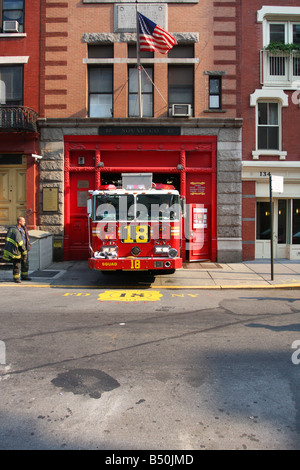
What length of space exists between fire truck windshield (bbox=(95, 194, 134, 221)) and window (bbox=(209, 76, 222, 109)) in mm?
7097

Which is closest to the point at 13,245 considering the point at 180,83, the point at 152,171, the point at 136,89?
the point at 152,171

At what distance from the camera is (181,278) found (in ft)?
37.4

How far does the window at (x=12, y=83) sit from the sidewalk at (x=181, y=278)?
6988 millimetres

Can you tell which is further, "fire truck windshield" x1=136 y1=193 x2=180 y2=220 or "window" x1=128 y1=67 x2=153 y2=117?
"window" x1=128 y1=67 x2=153 y2=117

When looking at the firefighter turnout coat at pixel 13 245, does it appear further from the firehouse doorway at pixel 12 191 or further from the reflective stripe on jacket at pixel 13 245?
the firehouse doorway at pixel 12 191

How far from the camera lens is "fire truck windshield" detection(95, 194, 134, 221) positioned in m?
9.84

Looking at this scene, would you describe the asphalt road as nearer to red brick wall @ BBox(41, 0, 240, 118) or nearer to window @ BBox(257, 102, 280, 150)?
window @ BBox(257, 102, 280, 150)

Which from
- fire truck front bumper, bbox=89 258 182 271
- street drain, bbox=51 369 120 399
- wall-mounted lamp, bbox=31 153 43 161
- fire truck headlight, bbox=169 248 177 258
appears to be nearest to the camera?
street drain, bbox=51 369 120 399

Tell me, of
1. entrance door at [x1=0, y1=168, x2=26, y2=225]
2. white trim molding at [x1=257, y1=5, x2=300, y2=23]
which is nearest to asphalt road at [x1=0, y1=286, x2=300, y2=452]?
entrance door at [x1=0, y1=168, x2=26, y2=225]

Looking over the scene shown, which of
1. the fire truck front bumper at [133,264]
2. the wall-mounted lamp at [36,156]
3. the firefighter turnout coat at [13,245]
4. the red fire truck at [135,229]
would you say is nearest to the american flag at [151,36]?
the wall-mounted lamp at [36,156]

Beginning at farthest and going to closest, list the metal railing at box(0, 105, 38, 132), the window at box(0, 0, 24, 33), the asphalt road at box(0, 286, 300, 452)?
the window at box(0, 0, 24, 33) < the metal railing at box(0, 105, 38, 132) < the asphalt road at box(0, 286, 300, 452)

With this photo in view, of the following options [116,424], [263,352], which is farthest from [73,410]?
[263,352]

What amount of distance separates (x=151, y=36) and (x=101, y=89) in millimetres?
3012

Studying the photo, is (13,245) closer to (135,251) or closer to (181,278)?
(135,251)
